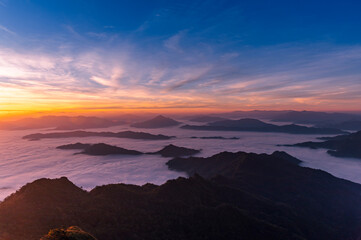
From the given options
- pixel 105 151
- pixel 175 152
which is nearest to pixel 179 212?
pixel 175 152

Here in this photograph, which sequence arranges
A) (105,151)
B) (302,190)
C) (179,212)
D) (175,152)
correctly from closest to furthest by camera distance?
(179,212) → (302,190) → (175,152) → (105,151)

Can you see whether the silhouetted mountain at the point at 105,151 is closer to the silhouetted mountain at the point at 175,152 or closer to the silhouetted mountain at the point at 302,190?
the silhouetted mountain at the point at 175,152

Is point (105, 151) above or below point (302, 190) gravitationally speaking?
below

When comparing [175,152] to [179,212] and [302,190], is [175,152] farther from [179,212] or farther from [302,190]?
[179,212]

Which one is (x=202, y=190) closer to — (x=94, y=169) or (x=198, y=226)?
(x=198, y=226)

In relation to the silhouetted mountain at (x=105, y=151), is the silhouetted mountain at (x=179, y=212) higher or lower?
higher

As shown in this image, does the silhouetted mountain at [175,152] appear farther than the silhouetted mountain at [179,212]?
Yes

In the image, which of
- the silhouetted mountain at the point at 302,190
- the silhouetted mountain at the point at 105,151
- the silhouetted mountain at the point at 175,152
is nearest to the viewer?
the silhouetted mountain at the point at 302,190

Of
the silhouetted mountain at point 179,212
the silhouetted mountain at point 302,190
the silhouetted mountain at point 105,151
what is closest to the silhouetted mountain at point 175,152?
the silhouetted mountain at point 105,151

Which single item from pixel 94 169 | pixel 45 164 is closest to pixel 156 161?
pixel 94 169

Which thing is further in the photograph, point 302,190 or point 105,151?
point 105,151
